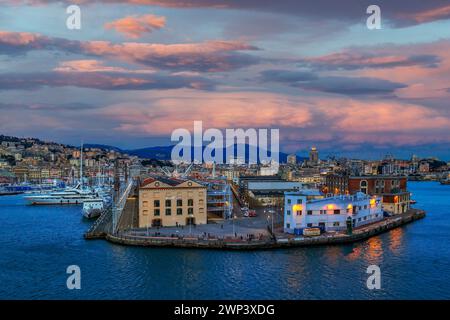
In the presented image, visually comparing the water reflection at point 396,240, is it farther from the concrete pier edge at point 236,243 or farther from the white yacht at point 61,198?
the white yacht at point 61,198

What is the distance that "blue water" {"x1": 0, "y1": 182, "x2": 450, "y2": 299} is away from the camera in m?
11.8

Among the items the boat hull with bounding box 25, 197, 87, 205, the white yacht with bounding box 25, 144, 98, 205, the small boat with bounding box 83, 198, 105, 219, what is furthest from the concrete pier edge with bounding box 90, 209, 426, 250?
the white yacht with bounding box 25, 144, 98, 205

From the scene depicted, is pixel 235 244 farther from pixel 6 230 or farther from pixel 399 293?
pixel 6 230

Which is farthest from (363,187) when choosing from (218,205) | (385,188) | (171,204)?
(171,204)

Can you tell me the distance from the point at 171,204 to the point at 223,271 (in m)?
6.92

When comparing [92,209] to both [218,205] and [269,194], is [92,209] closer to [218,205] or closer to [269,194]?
[218,205]

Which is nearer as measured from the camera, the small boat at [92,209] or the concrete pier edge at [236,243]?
the concrete pier edge at [236,243]

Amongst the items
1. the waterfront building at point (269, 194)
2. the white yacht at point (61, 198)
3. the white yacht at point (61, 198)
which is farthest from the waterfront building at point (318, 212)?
the white yacht at point (61, 198)

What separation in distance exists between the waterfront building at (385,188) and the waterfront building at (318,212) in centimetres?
670

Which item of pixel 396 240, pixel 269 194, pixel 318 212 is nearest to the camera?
pixel 396 240

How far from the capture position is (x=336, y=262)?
14.7 metres

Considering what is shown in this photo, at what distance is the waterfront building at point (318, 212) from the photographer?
18781 millimetres

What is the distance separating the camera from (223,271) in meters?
13.6

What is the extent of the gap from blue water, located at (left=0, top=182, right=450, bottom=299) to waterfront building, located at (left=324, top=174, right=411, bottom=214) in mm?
7364
